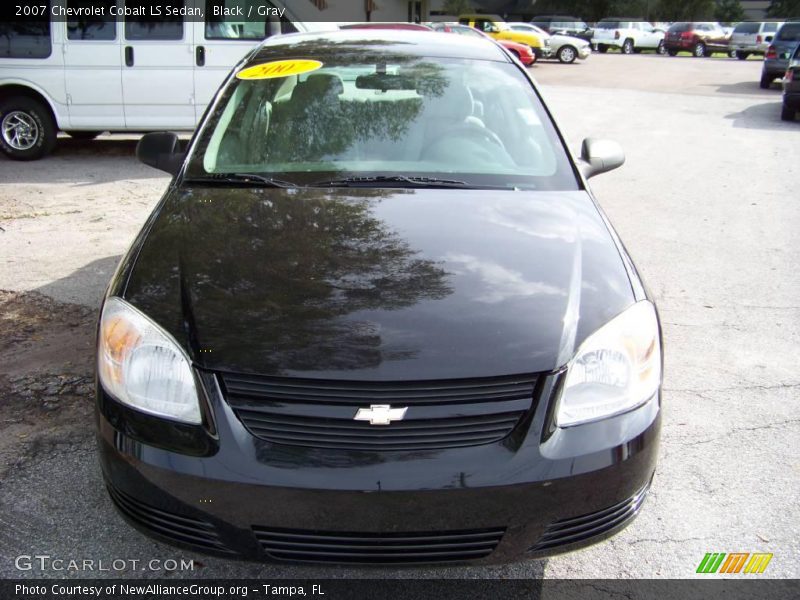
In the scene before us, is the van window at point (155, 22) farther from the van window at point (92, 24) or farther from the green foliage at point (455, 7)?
the green foliage at point (455, 7)

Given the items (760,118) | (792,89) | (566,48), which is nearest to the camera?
(792,89)

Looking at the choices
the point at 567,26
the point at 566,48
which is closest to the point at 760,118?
the point at 566,48

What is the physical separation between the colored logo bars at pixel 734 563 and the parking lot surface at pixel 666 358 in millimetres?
29

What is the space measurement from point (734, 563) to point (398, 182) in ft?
6.13

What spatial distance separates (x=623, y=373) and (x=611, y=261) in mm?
512

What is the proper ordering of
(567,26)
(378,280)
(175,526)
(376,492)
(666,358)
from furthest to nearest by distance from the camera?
(567,26) < (666,358) < (378,280) < (175,526) < (376,492)

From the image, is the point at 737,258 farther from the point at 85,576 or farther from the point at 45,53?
the point at 45,53

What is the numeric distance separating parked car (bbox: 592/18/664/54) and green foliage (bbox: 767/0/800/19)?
→ 57.0 feet

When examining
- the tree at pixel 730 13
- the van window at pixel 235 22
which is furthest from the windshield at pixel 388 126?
the tree at pixel 730 13

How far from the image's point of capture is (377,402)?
6.72 ft

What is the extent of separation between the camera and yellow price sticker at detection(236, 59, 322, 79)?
12.4ft

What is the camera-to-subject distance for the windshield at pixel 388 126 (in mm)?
3277

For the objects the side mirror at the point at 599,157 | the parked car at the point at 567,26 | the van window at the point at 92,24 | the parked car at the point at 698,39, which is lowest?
the side mirror at the point at 599,157

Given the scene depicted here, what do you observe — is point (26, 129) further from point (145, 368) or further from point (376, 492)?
point (376, 492)
